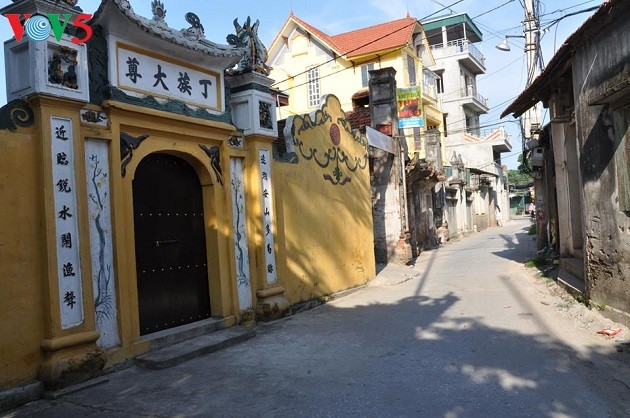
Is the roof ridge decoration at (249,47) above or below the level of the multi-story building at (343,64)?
below

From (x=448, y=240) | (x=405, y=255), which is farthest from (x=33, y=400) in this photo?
(x=448, y=240)

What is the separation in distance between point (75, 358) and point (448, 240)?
70.9ft

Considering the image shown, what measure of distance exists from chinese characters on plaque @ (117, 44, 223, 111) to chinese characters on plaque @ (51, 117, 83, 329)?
103 centimetres

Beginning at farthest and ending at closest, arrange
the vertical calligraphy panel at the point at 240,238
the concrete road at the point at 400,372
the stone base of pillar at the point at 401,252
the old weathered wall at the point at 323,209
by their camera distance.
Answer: the stone base of pillar at the point at 401,252, the old weathered wall at the point at 323,209, the vertical calligraphy panel at the point at 240,238, the concrete road at the point at 400,372

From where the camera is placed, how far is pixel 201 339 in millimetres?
6055

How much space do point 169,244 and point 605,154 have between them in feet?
18.9

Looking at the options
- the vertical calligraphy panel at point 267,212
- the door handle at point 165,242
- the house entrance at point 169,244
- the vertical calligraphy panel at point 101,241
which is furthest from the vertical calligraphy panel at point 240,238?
the vertical calligraphy panel at point 101,241

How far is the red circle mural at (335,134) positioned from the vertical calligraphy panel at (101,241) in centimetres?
516

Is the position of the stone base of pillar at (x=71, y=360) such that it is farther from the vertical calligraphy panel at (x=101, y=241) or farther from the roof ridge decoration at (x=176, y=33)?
the roof ridge decoration at (x=176, y=33)

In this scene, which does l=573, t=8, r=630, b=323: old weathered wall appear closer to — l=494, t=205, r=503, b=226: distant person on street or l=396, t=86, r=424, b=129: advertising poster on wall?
l=396, t=86, r=424, b=129: advertising poster on wall

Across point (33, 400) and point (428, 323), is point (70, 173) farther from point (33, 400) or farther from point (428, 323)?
point (428, 323)

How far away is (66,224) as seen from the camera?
15.7 ft

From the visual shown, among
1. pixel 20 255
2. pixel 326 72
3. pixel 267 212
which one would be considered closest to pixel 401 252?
pixel 267 212

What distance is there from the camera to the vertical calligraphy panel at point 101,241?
16.8 ft
